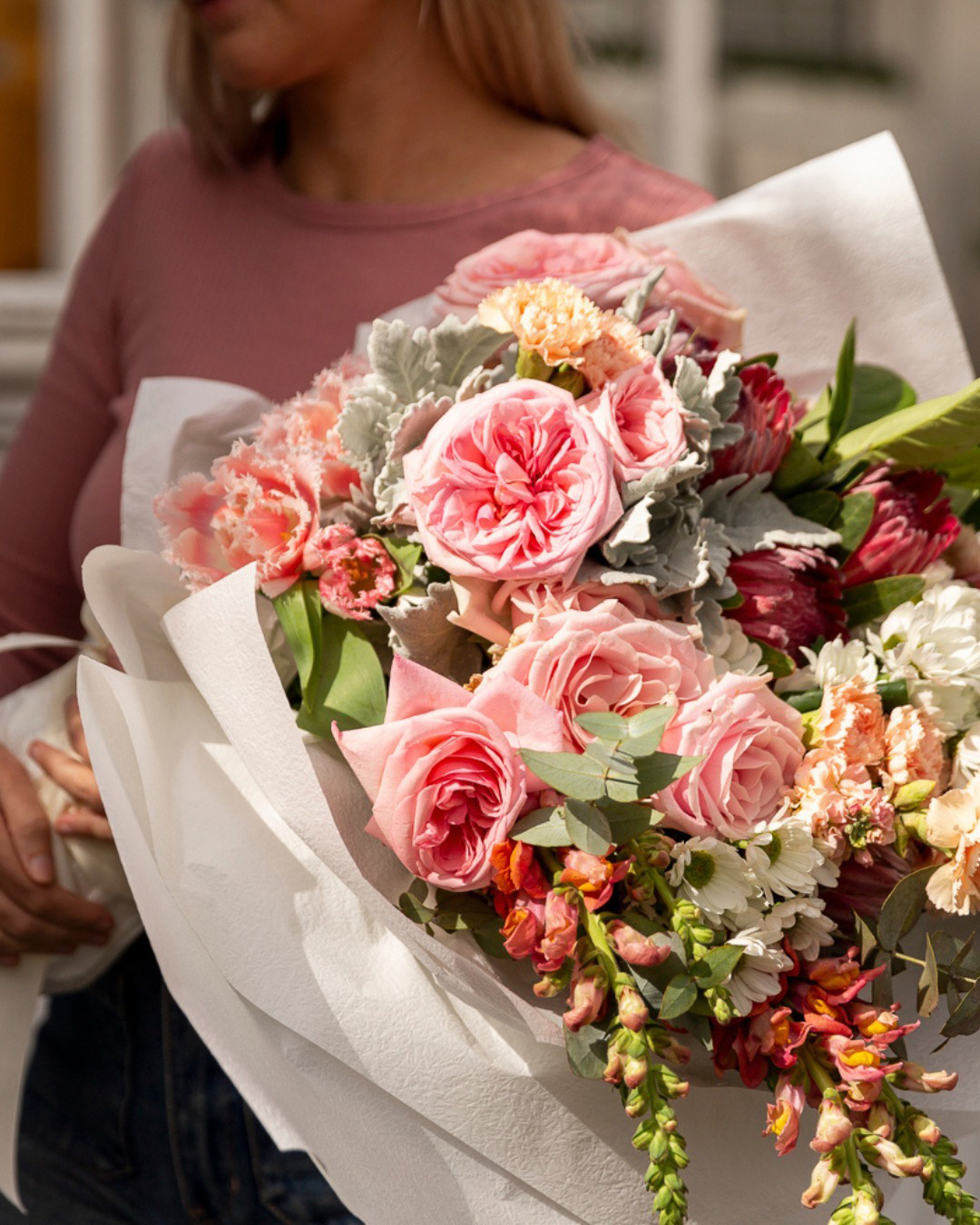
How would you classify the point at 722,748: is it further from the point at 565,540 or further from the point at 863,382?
the point at 863,382

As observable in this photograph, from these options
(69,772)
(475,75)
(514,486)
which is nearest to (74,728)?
(69,772)

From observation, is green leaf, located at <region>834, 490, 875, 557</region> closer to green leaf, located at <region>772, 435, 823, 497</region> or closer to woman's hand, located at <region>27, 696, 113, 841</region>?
green leaf, located at <region>772, 435, 823, 497</region>

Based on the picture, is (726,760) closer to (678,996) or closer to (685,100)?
(678,996)

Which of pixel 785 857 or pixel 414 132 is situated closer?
pixel 785 857

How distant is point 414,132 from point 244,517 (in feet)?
1.79

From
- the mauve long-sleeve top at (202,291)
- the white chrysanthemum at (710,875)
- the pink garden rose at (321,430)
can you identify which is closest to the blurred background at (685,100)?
the mauve long-sleeve top at (202,291)

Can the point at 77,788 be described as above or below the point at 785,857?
below

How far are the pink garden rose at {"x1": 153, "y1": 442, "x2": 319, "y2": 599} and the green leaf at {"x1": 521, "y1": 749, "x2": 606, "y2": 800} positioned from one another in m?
0.16

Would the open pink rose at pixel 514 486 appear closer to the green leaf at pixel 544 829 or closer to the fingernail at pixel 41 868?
the green leaf at pixel 544 829

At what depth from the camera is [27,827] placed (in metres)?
0.76

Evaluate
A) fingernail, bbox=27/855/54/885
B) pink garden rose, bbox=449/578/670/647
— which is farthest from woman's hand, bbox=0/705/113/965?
pink garden rose, bbox=449/578/670/647

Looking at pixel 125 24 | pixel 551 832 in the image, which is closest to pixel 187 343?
pixel 551 832

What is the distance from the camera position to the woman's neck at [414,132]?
100 cm

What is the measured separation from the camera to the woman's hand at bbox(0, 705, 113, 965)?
2.46 feet
